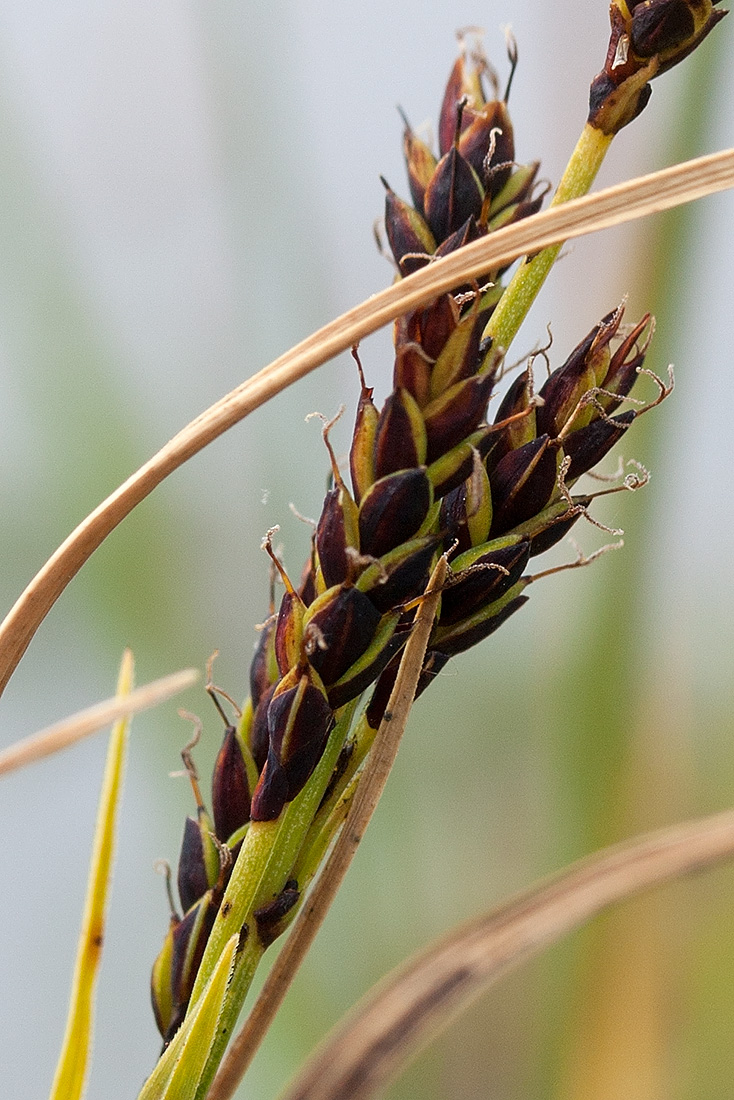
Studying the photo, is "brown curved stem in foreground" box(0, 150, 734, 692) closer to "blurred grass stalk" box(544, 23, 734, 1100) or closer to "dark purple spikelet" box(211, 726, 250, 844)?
"dark purple spikelet" box(211, 726, 250, 844)

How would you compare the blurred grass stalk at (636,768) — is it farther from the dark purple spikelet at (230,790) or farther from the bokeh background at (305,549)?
the dark purple spikelet at (230,790)

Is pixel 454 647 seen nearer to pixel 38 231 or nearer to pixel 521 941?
pixel 521 941

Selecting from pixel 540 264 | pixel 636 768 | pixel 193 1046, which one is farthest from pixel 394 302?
pixel 636 768

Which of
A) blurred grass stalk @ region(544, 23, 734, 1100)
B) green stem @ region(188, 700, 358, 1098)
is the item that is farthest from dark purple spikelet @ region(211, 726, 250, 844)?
blurred grass stalk @ region(544, 23, 734, 1100)

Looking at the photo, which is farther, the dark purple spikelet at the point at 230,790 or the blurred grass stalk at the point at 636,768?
the blurred grass stalk at the point at 636,768

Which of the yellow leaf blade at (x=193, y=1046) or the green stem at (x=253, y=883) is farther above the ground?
Result: the green stem at (x=253, y=883)

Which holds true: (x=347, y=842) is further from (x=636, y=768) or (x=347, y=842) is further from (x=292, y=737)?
(x=636, y=768)

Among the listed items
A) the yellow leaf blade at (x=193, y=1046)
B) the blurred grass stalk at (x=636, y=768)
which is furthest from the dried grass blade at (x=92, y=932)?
the blurred grass stalk at (x=636, y=768)
